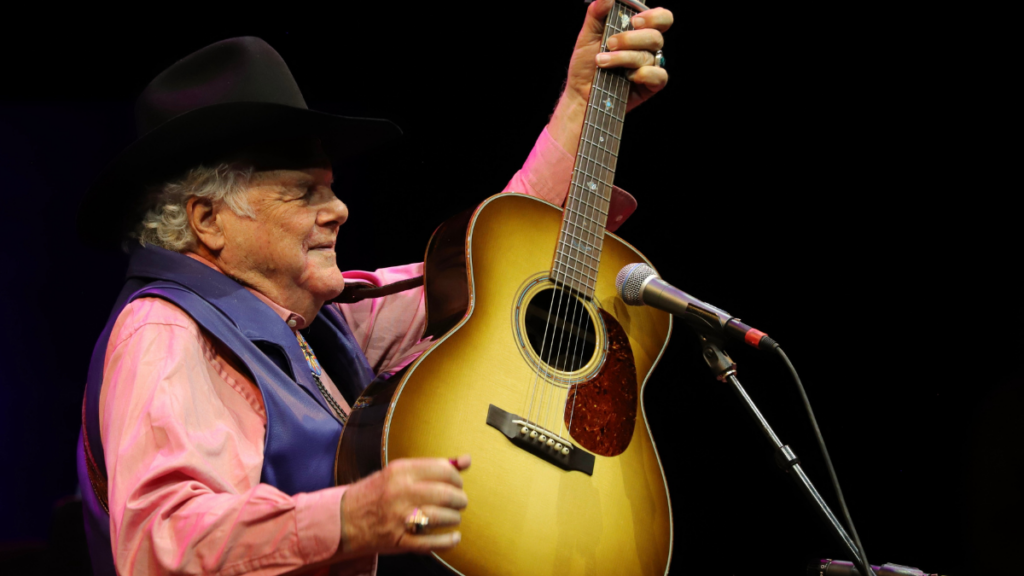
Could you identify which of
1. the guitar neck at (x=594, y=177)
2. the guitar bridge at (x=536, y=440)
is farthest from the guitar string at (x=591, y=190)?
the guitar bridge at (x=536, y=440)

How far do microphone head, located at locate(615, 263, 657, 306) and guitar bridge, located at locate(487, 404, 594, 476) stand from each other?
425 millimetres

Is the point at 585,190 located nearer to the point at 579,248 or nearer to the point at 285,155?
the point at 579,248

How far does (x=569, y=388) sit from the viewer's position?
186 cm

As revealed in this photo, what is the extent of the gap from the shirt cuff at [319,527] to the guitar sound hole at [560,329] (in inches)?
29.5

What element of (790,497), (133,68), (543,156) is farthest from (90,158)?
(790,497)

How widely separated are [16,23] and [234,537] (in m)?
2.57

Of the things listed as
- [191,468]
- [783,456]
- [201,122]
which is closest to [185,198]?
[201,122]

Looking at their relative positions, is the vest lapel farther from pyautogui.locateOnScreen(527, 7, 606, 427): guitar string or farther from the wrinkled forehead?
pyautogui.locateOnScreen(527, 7, 606, 427): guitar string

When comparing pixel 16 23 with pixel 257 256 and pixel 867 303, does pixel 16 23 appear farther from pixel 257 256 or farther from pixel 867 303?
pixel 867 303

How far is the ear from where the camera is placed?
1.99 meters

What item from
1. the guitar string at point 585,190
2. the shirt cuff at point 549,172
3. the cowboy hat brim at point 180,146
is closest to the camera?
the cowboy hat brim at point 180,146

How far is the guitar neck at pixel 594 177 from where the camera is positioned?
6.79 feet

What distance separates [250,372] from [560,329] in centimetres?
81

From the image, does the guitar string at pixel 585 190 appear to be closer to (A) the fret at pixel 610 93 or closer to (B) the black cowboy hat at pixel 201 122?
(A) the fret at pixel 610 93
